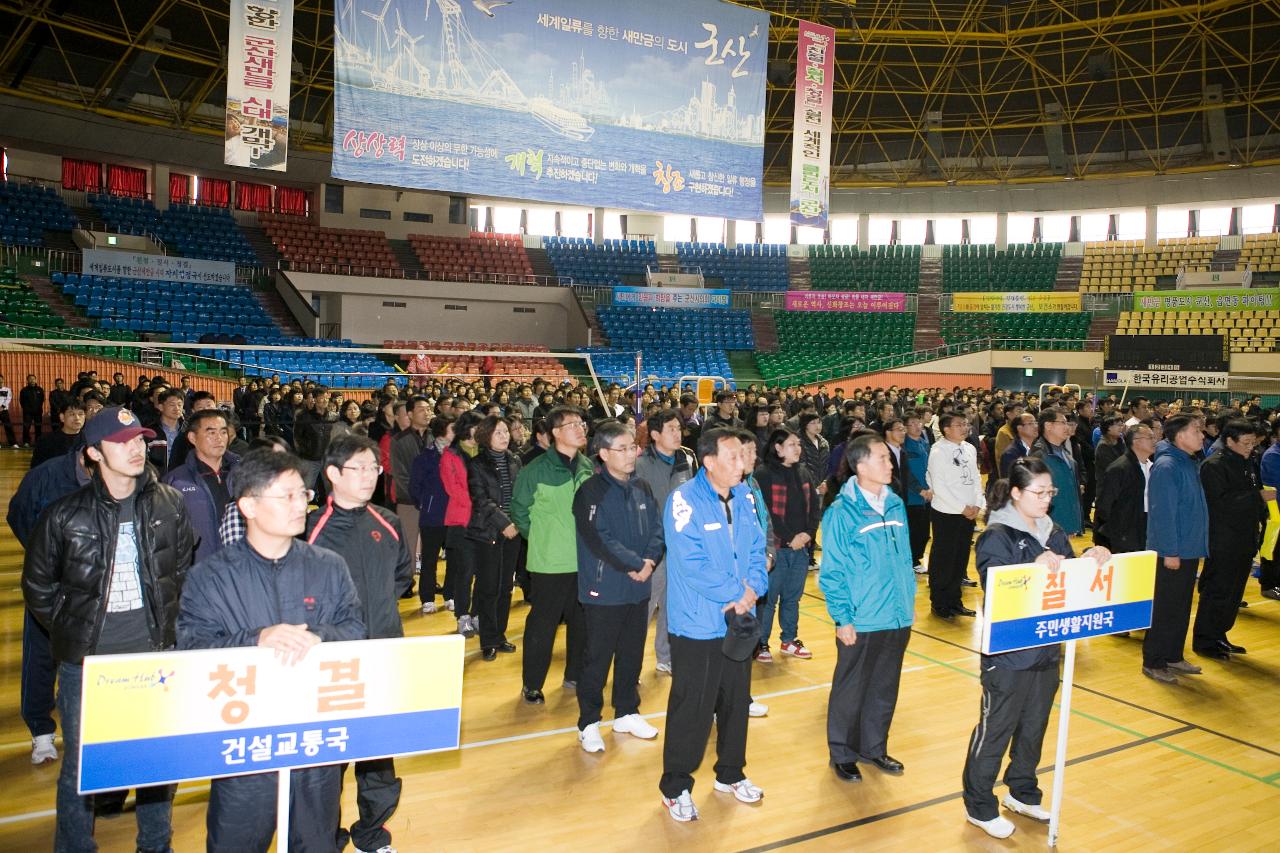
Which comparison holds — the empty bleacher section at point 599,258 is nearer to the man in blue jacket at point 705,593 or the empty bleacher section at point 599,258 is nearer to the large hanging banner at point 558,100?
the large hanging banner at point 558,100

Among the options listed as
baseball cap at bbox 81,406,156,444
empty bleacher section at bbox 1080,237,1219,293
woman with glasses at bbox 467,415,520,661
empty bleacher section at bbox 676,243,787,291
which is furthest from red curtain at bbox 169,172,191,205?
empty bleacher section at bbox 1080,237,1219,293

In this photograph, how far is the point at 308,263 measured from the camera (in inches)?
1083

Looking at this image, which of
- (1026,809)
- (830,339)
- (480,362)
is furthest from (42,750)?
(830,339)

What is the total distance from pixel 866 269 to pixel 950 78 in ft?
23.7

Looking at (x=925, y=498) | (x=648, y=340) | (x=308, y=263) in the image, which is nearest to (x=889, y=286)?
(x=648, y=340)

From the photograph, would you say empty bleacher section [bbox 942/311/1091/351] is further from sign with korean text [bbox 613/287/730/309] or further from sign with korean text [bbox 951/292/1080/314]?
sign with korean text [bbox 613/287/730/309]

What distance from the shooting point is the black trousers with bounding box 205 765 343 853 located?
2.69 metres

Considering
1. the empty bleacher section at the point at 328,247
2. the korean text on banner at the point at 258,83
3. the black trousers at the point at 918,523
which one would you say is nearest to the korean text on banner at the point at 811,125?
the black trousers at the point at 918,523

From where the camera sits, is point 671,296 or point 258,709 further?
point 671,296

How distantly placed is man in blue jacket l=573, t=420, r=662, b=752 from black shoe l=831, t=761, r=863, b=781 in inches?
38.0

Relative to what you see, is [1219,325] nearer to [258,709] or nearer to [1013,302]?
[1013,302]

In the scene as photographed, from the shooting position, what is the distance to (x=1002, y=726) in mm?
3941

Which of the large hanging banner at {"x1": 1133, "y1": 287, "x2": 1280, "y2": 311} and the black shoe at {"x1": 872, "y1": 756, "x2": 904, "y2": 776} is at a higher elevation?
the large hanging banner at {"x1": 1133, "y1": 287, "x2": 1280, "y2": 311}

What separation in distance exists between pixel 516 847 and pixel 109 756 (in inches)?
78.1
